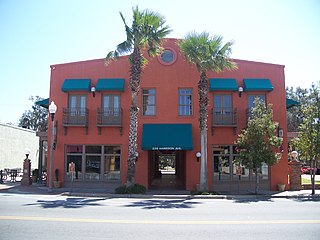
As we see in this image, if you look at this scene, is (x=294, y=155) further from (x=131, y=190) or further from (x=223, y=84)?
(x=131, y=190)

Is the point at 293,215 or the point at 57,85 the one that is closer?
the point at 293,215

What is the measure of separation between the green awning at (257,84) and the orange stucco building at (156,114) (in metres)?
0.06

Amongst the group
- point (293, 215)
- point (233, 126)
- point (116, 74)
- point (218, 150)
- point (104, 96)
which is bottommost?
point (293, 215)

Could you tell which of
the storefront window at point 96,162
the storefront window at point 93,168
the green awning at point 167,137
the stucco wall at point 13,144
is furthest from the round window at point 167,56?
the stucco wall at point 13,144

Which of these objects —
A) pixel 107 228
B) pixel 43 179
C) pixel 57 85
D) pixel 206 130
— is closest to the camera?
pixel 107 228

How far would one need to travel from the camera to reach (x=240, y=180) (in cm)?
→ 2100

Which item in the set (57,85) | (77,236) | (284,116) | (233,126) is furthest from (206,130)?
(77,236)

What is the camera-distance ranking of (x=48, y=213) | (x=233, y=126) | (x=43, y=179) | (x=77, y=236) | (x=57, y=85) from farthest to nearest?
1. (x=43, y=179)
2. (x=57, y=85)
3. (x=233, y=126)
4. (x=48, y=213)
5. (x=77, y=236)

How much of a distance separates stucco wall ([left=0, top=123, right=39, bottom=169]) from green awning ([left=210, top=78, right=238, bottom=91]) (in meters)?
21.5

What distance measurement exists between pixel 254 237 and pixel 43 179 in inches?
830

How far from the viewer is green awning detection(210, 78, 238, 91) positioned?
2073 centimetres

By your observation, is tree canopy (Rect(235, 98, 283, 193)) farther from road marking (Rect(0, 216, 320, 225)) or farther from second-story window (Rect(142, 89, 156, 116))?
road marking (Rect(0, 216, 320, 225))

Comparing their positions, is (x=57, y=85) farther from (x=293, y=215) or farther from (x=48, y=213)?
(x=293, y=215)

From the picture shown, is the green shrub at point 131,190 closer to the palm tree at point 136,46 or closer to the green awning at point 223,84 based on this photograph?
the palm tree at point 136,46
